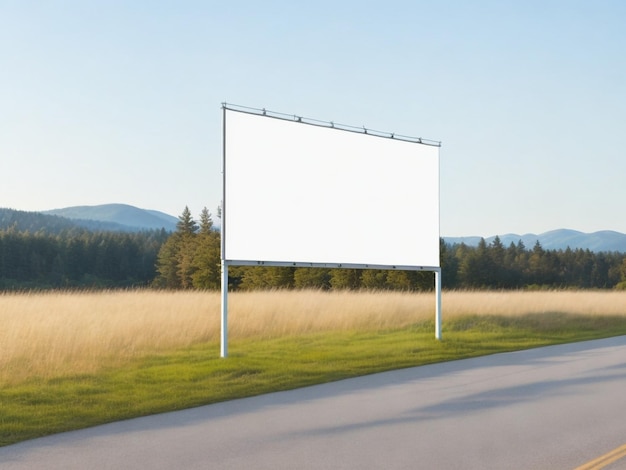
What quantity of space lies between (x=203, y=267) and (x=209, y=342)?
37556 mm

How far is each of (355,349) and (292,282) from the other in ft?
115

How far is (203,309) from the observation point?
22.7 metres

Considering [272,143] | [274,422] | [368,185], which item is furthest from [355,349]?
[274,422]

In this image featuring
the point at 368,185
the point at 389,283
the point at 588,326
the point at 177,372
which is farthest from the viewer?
the point at 389,283

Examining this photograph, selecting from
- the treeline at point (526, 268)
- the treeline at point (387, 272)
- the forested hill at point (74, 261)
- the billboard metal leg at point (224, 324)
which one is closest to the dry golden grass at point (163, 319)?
the billboard metal leg at point (224, 324)

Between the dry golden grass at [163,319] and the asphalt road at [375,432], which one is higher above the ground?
the dry golden grass at [163,319]

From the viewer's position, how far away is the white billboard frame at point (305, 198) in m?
15.9

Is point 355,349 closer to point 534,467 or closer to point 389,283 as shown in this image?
point 534,467

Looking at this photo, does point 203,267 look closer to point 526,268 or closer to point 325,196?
point 325,196

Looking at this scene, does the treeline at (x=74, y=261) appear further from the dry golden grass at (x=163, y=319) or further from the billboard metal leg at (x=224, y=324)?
the billboard metal leg at (x=224, y=324)

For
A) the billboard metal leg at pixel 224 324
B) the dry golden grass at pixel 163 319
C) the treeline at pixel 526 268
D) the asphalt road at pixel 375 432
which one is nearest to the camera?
the asphalt road at pixel 375 432

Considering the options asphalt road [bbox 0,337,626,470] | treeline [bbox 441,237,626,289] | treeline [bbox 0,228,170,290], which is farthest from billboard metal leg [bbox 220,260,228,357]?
treeline [bbox 0,228,170,290]

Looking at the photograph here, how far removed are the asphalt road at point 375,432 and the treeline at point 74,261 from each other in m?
91.6

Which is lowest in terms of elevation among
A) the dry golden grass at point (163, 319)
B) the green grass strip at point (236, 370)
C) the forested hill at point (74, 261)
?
the green grass strip at point (236, 370)
